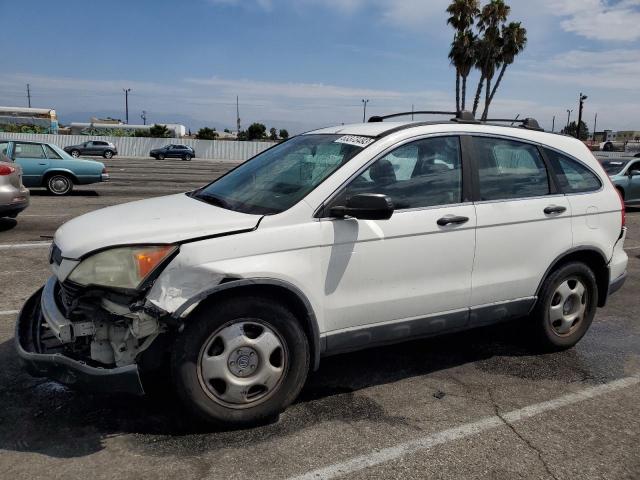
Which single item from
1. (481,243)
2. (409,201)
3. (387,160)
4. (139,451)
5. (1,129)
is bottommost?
(139,451)

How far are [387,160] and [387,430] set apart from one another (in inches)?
65.4

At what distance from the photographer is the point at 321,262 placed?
341cm

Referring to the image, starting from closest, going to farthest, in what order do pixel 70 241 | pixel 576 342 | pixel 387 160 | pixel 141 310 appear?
pixel 141 310 < pixel 70 241 < pixel 387 160 < pixel 576 342

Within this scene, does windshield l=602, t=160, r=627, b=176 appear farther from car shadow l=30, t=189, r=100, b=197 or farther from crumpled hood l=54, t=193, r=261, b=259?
crumpled hood l=54, t=193, r=261, b=259

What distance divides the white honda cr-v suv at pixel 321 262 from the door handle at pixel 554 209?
0.02m

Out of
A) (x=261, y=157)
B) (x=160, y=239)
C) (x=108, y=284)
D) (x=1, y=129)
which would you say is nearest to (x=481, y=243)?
(x=261, y=157)

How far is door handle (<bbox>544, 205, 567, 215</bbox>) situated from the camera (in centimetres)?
430

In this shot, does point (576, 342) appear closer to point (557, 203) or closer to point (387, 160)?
point (557, 203)

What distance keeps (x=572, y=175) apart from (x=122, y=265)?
346 centimetres

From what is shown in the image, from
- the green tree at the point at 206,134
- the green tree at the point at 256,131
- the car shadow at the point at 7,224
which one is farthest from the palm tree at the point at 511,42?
the green tree at the point at 256,131

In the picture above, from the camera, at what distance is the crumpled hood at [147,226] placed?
313 centimetres

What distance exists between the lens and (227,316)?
10.3 feet

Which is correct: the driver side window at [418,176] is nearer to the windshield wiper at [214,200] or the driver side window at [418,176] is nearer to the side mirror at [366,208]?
the side mirror at [366,208]

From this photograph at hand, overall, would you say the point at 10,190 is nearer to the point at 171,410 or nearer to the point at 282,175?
the point at 282,175
